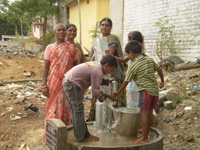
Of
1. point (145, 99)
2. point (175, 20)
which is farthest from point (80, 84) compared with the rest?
point (175, 20)

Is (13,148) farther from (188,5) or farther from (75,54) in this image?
(188,5)

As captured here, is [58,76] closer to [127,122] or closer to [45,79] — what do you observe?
[45,79]

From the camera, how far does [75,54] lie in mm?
3549

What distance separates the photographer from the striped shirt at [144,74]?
2695 millimetres

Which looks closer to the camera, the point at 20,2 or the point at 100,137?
the point at 100,137

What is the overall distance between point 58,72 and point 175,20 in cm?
625

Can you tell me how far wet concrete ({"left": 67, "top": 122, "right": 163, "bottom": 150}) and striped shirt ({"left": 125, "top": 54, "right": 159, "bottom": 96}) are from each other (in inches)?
22.0

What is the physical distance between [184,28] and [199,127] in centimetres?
483

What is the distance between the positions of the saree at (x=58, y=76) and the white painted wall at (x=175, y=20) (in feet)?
17.4

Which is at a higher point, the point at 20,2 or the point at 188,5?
the point at 20,2

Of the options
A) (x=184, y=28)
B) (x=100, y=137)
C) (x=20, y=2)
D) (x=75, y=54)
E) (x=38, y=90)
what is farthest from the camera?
(x=20, y=2)

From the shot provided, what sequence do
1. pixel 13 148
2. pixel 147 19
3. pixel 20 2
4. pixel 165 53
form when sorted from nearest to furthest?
pixel 13 148, pixel 165 53, pixel 147 19, pixel 20 2

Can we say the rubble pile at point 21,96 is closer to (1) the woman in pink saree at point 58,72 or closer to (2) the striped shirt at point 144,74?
(1) the woman in pink saree at point 58,72

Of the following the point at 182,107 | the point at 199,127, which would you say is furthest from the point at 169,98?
the point at 199,127
